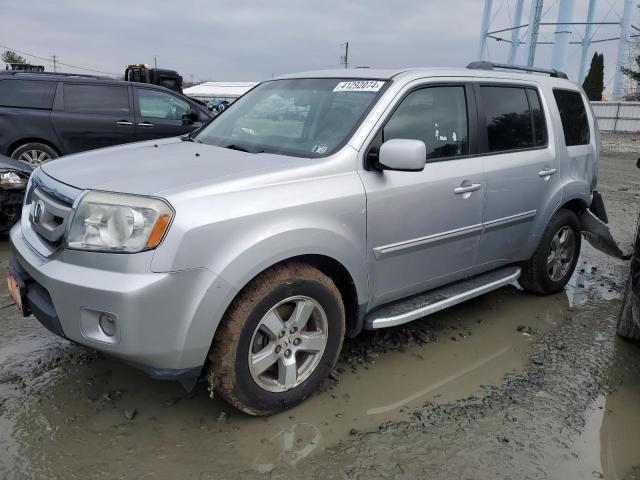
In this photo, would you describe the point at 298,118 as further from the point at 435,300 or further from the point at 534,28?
the point at 534,28

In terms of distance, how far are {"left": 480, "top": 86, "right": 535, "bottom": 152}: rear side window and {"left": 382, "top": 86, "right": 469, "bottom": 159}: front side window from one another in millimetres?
272

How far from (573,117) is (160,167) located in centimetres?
360

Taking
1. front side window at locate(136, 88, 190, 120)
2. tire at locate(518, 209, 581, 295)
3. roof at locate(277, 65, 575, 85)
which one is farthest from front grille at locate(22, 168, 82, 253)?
Answer: front side window at locate(136, 88, 190, 120)

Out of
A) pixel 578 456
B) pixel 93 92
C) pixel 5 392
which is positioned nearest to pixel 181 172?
pixel 5 392

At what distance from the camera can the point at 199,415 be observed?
2.88 meters

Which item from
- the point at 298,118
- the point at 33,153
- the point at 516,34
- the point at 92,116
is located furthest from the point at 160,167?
the point at 516,34

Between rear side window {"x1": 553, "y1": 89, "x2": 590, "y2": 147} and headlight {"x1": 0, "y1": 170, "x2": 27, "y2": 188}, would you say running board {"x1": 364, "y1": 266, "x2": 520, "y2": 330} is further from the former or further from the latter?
headlight {"x1": 0, "y1": 170, "x2": 27, "y2": 188}

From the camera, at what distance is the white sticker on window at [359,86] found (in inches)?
131

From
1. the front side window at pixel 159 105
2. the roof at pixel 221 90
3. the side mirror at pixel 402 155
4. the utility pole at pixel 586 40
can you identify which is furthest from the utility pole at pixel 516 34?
the side mirror at pixel 402 155

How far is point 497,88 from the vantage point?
399cm

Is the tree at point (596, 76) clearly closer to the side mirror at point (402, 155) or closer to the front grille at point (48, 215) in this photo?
the side mirror at point (402, 155)

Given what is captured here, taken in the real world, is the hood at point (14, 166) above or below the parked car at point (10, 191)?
above

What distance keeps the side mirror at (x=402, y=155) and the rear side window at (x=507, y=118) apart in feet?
3.75

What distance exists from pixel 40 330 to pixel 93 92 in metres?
5.79
